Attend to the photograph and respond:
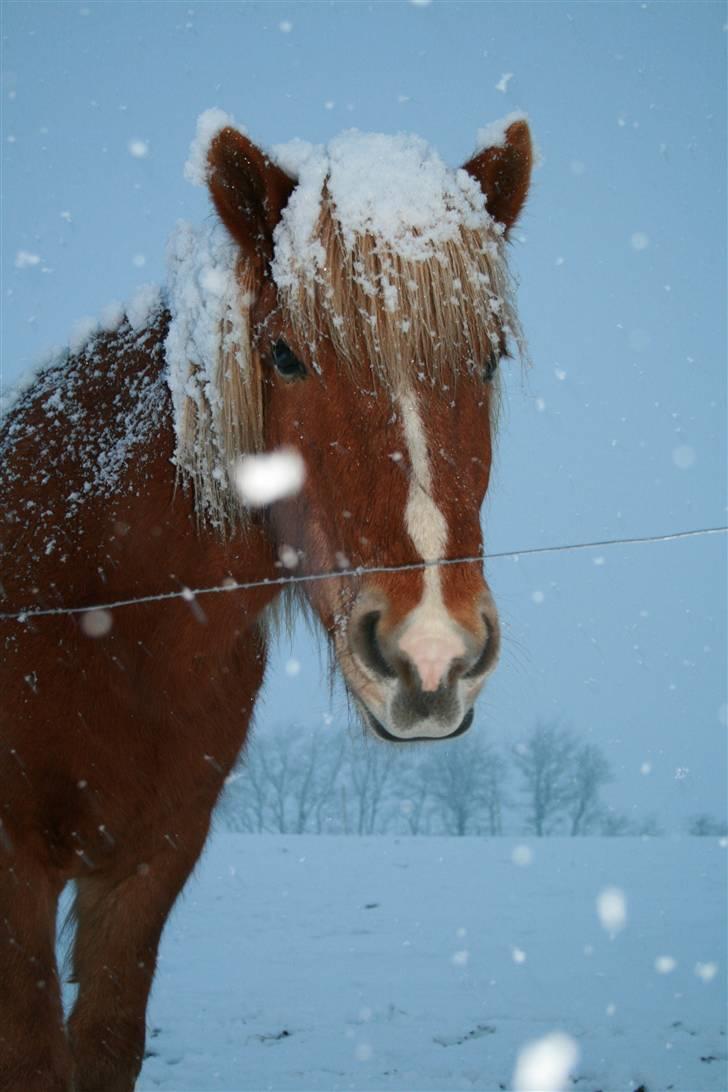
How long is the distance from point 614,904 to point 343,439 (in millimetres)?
8182

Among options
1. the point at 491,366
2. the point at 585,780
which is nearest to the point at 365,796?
the point at 585,780

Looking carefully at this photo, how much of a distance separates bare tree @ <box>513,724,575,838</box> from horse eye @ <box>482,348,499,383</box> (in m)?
28.8

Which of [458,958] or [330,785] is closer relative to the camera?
[458,958]

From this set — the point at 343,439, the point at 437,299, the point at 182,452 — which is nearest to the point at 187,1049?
the point at 182,452

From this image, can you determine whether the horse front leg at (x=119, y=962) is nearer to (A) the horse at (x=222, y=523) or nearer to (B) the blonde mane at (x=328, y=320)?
(A) the horse at (x=222, y=523)

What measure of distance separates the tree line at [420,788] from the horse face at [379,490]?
24.5m

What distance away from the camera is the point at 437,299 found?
2.10m

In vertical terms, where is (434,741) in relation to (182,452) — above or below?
below

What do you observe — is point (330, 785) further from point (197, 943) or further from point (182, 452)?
point (182, 452)

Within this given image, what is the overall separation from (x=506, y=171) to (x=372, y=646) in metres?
1.55

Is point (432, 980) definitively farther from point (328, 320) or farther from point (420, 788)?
point (420, 788)

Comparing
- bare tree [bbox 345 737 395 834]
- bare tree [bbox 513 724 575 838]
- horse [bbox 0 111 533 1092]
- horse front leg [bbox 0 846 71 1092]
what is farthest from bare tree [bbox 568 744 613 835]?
horse front leg [bbox 0 846 71 1092]

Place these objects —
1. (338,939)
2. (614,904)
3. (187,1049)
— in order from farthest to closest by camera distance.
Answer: (614,904) < (338,939) < (187,1049)

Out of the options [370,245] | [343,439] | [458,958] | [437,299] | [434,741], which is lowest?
[458,958]
